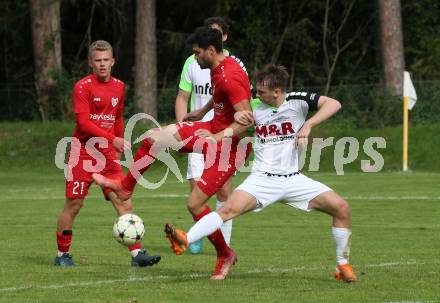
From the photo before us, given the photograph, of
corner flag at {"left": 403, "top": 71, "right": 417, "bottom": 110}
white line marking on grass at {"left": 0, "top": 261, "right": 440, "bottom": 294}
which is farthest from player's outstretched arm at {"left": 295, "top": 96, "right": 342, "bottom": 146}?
corner flag at {"left": 403, "top": 71, "right": 417, "bottom": 110}

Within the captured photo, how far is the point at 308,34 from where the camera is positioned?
4078 cm

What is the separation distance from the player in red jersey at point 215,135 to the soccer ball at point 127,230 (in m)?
0.42

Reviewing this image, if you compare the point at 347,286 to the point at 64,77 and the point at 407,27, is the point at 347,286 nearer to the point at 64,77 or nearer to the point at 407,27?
the point at 64,77

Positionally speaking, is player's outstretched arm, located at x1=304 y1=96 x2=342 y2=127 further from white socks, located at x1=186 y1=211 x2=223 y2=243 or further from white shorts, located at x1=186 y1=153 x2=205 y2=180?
white shorts, located at x1=186 y1=153 x2=205 y2=180

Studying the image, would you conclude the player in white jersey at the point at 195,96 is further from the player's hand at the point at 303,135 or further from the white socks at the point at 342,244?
the player's hand at the point at 303,135

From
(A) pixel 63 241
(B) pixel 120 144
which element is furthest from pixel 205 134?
(A) pixel 63 241

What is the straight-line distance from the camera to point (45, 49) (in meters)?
35.3

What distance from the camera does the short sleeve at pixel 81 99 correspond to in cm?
1117

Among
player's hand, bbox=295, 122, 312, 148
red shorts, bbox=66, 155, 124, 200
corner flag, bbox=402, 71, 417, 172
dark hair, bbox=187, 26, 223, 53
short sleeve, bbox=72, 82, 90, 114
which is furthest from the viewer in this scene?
corner flag, bbox=402, 71, 417, 172

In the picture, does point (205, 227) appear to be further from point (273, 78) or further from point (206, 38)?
point (206, 38)

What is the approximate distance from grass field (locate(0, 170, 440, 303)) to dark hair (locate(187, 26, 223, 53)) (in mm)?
2059

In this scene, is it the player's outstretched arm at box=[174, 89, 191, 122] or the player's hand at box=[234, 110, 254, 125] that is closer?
the player's hand at box=[234, 110, 254, 125]

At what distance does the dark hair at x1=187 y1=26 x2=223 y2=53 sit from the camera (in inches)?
391

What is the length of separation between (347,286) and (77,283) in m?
2.33
